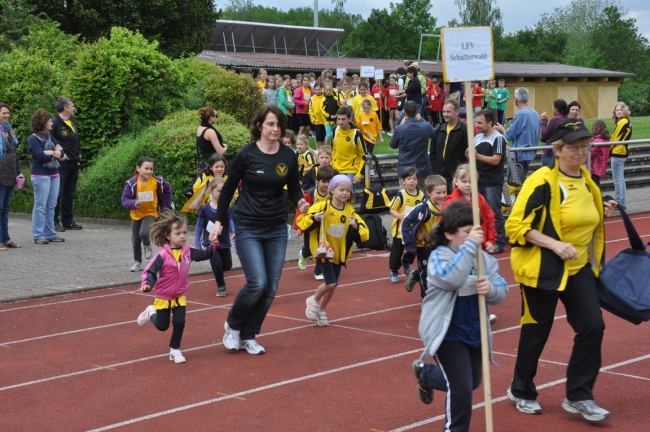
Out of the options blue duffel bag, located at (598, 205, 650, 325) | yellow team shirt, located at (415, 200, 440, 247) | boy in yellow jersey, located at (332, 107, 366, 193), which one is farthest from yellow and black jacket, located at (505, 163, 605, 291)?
boy in yellow jersey, located at (332, 107, 366, 193)

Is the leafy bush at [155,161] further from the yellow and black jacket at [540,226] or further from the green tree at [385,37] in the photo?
the green tree at [385,37]

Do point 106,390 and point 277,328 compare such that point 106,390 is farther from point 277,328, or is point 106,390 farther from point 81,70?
point 81,70

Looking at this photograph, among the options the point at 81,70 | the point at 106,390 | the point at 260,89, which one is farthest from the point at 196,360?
the point at 260,89

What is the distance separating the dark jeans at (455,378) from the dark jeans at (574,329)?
0.85 m

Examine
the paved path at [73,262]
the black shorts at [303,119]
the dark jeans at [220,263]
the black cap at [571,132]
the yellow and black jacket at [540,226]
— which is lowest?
the paved path at [73,262]

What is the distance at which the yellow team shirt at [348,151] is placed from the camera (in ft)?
46.4

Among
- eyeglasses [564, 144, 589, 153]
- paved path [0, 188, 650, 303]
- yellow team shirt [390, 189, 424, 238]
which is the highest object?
eyeglasses [564, 144, 589, 153]

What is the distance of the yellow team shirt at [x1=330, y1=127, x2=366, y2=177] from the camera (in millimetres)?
14156

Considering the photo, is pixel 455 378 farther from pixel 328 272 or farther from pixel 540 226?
pixel 328 272

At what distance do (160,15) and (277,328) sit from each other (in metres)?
21.9

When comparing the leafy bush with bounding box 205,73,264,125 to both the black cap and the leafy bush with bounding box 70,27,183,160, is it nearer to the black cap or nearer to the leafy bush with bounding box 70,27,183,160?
the leafy bush with bounding box 70,27,183,160

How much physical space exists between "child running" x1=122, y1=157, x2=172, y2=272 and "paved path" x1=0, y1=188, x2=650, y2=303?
0.82 m

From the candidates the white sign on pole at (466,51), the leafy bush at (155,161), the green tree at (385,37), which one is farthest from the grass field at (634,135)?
the green tree at (385,37)

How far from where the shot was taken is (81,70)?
19656mm
